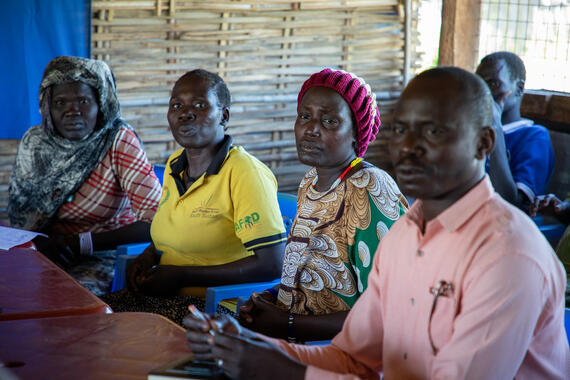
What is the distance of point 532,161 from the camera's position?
4660 millimetres

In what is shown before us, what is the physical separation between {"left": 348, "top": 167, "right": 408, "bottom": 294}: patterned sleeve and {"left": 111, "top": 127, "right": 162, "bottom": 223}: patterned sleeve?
5.22 ft

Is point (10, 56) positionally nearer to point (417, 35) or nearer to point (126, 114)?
point (126, 114)

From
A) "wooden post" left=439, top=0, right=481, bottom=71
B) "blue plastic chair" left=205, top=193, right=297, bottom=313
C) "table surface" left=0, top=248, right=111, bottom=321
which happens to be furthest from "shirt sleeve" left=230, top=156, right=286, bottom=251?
"wooden post" left=439, top=0, right=481, bottom=71

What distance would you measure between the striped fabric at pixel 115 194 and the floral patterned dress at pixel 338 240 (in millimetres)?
1340

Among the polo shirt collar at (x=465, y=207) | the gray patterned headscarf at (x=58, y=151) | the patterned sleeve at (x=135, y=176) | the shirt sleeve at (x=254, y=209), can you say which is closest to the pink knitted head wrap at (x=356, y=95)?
the shirt sleeve at (x=254, y=209)

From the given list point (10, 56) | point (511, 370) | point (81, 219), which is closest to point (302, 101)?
point (511, 370)

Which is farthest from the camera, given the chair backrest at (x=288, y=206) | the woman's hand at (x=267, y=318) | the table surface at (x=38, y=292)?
the chair backrest at (x=288, y=206)

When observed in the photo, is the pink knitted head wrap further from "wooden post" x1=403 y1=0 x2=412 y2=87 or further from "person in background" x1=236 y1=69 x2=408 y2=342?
"wooden post" x1=403 y1=0 x2=412 y2=87

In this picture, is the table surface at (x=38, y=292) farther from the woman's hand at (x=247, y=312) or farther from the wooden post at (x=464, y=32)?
the wooden post at (x=464, y=32)

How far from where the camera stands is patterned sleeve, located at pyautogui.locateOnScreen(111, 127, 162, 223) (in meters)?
3.61

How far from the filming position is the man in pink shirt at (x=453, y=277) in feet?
4.58

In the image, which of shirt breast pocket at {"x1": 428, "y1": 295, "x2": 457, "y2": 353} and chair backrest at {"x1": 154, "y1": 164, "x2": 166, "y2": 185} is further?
chair backrest at {"x1": 154, "y1": 164, "x2": 166, "y2": 185}

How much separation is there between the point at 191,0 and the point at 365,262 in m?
4.94

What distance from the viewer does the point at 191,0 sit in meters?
6.58
